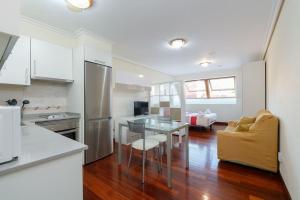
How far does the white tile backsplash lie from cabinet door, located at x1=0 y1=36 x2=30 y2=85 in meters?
0.35

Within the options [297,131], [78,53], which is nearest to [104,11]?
[78,53]

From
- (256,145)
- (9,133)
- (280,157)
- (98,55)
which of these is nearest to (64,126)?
(98,55)

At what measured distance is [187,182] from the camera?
2.13 m

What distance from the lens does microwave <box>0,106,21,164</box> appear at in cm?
78

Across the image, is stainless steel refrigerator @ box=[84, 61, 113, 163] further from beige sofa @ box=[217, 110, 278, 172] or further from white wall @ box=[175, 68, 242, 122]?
white wall @ box=[175, 68, 242, 122]

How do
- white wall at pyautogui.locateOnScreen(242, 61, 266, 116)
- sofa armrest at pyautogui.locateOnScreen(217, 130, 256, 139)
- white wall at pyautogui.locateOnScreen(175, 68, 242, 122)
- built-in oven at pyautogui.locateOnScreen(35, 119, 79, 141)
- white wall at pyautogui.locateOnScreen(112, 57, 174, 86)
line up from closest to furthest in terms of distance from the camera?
built-in oven at pyautogui.locateOnScreen(35, 119, 79, 141) < sofa armrest at pyautogui.locateOnScreen(217, 130, 256, 139) < white wall at pyautogui.locateOnScreen(112, 57, 174, 86) < white wall at pyautogui.locateOnScreen(242, 61, 266, 116) < white wall at pyautogui.locateOnScreen(175, 68, 242, 122)

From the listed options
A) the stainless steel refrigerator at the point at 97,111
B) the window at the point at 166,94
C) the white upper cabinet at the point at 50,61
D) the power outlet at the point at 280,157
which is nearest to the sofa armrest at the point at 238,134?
the power outlet at the point at 280,157

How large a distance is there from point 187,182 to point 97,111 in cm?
203

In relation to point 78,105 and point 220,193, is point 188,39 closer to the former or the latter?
point 78,105

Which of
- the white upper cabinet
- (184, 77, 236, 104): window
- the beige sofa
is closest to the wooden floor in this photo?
the beige sofa

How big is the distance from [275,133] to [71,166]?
2.87 meters

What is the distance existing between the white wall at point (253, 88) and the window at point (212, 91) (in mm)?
2149

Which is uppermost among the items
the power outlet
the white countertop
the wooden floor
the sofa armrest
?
the white countertop

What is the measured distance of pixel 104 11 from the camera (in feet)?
7.29
